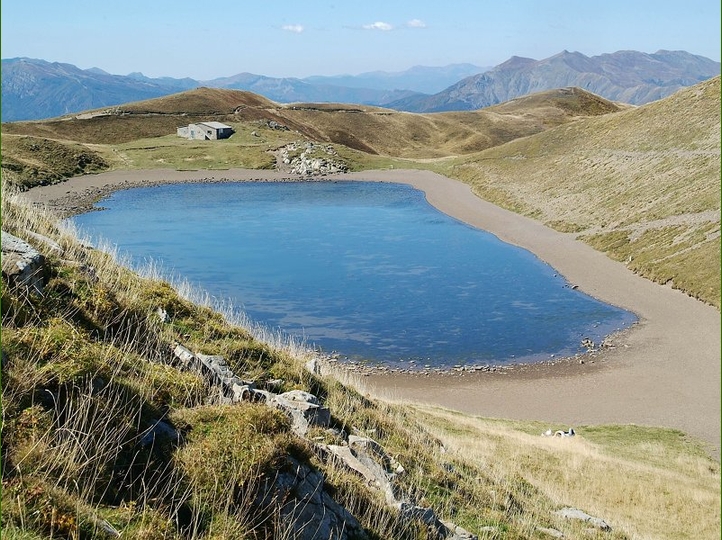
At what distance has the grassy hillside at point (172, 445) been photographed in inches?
238

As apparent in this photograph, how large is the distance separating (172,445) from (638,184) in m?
73.5

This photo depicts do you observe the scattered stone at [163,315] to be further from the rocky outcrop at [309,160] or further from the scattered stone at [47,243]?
the rocky outcrop at [309,160]

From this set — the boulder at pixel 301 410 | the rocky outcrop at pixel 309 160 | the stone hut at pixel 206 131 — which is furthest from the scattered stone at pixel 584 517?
the stone hut at pixel 206 131

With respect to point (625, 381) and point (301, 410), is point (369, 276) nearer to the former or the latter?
point (625, 381)

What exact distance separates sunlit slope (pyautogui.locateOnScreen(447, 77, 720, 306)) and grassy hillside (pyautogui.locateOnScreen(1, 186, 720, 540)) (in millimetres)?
36576

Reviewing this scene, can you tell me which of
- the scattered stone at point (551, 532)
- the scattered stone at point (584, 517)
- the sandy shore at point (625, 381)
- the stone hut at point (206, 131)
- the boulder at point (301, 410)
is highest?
the stone hut at point (206, 131)

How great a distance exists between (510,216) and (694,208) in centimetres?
2498

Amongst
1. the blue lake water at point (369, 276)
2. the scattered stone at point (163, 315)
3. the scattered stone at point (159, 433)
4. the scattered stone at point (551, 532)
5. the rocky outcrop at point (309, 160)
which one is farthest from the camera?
the rocky outcrop at point (309, 160)

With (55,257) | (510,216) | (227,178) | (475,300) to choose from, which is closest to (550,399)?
(475,300)

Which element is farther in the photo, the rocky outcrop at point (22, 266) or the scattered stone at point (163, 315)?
the scattered stone at point (163, 315)

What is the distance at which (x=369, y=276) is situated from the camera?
175 ft

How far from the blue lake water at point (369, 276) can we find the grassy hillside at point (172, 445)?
33.1 ft

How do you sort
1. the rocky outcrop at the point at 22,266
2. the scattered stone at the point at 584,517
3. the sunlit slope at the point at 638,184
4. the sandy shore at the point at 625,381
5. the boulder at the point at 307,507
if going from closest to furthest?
1. the boulder at the point at 307,507
2. the rocky outcrop at the point at 22,266
3. the scattered stone at the point at 584,517
4. the sandy shore at the point at 625,381
5. the sunlit slope at the point at 638,184

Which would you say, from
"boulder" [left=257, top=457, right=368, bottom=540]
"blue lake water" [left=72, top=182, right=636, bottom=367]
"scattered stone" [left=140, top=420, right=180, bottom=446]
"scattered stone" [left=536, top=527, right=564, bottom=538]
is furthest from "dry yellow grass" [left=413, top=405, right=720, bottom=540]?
"blue lake water" [left=72, top=182, right=636, bottom=367]
